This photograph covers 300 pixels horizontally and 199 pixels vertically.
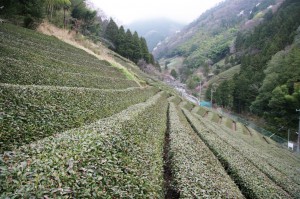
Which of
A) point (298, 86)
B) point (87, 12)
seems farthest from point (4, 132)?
point (298, 86)

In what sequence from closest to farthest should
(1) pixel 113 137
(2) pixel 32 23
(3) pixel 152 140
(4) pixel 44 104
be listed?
(1) pixel 113 137
(4) pixel 44 104
(3) pixel 152 140
(2) pixel 32 23

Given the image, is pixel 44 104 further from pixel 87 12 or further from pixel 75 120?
pixel 87 12

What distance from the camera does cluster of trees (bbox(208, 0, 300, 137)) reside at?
45188 mm

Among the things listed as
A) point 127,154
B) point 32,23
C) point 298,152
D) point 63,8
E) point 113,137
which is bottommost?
point 298,152

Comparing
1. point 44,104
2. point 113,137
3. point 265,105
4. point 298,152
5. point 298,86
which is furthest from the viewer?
point 265,105

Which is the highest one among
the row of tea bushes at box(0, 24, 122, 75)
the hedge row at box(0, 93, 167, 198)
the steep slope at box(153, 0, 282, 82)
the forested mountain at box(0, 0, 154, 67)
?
the steep slope at box(153, 0, 282, 82)

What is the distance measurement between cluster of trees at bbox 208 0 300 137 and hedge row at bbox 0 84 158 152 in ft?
140

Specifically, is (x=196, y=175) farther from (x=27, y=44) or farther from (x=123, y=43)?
(x=123, y=43)

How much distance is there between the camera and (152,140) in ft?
38.4

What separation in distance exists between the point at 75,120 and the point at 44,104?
152 cm

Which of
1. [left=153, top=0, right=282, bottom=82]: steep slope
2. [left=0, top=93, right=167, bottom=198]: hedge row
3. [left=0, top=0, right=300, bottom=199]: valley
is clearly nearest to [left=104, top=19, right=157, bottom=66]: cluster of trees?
[left=0, top=0, right=300, bottom=199]: valley

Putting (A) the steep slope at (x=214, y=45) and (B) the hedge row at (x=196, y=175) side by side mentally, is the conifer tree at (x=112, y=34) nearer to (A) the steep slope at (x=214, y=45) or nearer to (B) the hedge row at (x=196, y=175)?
(B) the hedge row at (x=196, y=175)

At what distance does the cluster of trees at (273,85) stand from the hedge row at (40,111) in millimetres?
42691

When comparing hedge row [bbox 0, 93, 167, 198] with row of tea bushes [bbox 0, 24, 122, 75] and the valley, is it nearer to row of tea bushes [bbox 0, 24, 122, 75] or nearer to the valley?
the valley
